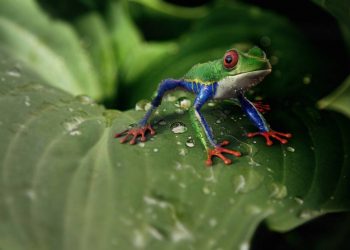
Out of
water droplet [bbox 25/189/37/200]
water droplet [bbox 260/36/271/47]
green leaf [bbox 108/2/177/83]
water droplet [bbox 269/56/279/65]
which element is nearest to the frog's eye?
water droplet [bbox 25/189/37/200]

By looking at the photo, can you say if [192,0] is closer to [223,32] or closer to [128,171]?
[223,32]

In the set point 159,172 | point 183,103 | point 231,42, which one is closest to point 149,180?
point 159,172

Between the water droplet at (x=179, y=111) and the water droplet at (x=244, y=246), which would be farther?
the water droplet at (x=179, y=111)

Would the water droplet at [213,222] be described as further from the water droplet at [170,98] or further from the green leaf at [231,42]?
the green leaf at [231,42]

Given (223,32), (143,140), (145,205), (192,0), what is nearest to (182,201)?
(145,205)

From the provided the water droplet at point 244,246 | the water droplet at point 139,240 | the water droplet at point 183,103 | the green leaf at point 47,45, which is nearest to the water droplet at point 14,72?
the green leaf at point 47,45

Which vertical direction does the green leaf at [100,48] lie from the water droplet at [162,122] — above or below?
above
